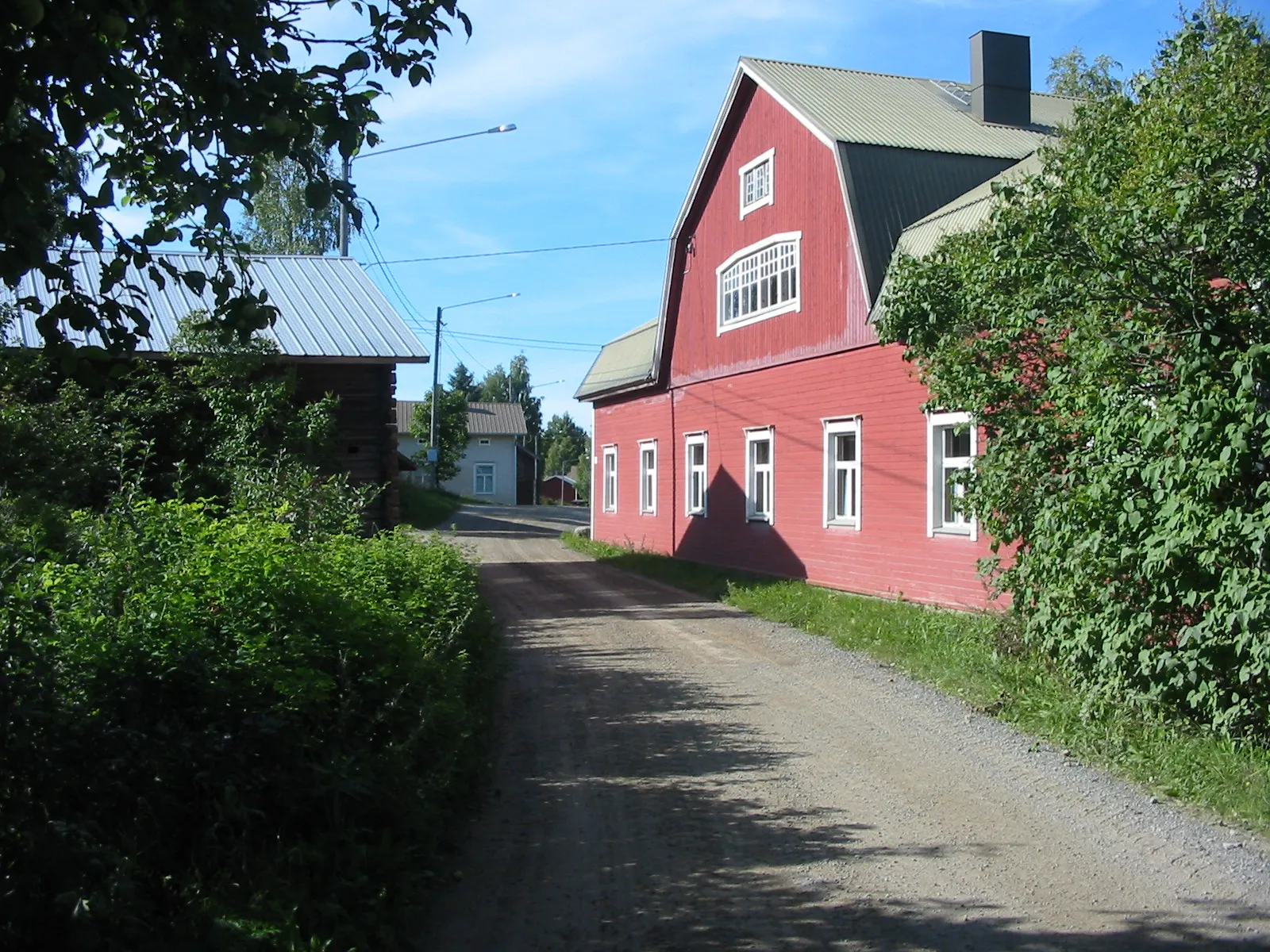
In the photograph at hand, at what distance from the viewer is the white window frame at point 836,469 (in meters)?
15.7

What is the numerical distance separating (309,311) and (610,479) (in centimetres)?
1298

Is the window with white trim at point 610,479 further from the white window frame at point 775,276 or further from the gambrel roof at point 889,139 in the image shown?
the gambrel roof at point 889,139

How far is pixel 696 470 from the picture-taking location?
2244cm

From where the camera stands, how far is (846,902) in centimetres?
491

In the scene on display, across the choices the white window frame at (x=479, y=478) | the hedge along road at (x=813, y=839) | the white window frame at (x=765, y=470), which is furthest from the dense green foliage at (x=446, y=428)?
the hedge along road at (x=813, y=839)

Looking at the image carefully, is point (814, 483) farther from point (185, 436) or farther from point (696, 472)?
point (185, 436)

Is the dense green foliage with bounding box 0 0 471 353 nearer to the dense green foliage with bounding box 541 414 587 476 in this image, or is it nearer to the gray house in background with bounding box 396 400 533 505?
the gray house in background with bounding box 396 400 533 505

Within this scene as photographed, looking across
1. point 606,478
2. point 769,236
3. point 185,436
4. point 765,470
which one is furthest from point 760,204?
point 606,478

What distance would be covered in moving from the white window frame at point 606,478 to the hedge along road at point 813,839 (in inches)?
723

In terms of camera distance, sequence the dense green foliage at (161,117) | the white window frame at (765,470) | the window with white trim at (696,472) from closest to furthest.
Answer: the dense green foliage at (161,117)
the white window frame at (765,470)
the window with white trim at (696,472)

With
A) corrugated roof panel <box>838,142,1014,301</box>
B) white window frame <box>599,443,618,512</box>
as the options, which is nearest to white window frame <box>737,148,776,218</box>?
corrugated roof panel <box>838,142,1014,301</box>

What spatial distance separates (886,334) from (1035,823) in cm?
525

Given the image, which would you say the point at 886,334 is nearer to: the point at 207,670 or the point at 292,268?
the point at 207,670

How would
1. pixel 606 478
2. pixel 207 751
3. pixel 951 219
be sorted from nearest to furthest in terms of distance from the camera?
pixel 207 751 < pixel 951 219 < pixel 606 478
